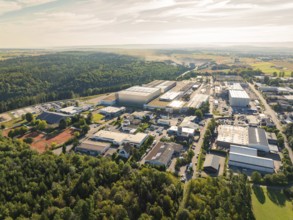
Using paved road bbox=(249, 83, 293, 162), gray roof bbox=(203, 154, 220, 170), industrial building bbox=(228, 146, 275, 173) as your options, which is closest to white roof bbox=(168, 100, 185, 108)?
paved road bbox=(249, 83, 293, 162)

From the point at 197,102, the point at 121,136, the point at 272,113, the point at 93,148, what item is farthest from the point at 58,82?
the point at 272,113

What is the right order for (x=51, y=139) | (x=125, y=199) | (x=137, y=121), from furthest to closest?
(x=137, y=121) < (x=51, y=139) < (x=125, y=199)

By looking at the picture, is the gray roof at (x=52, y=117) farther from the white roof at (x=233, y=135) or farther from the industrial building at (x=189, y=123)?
the white roof at (x=233, y=135)

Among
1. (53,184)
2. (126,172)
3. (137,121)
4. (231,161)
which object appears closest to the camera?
(53,184)

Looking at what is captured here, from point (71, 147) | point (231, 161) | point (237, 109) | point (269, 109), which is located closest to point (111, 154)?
point (71, 147)

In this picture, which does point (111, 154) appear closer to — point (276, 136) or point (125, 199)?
point (125, 199)

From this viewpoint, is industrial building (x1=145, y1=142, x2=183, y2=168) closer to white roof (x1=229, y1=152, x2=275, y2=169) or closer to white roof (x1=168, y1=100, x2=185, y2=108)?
white roof (x1=229, y1=152, x2=275, y2=169)
